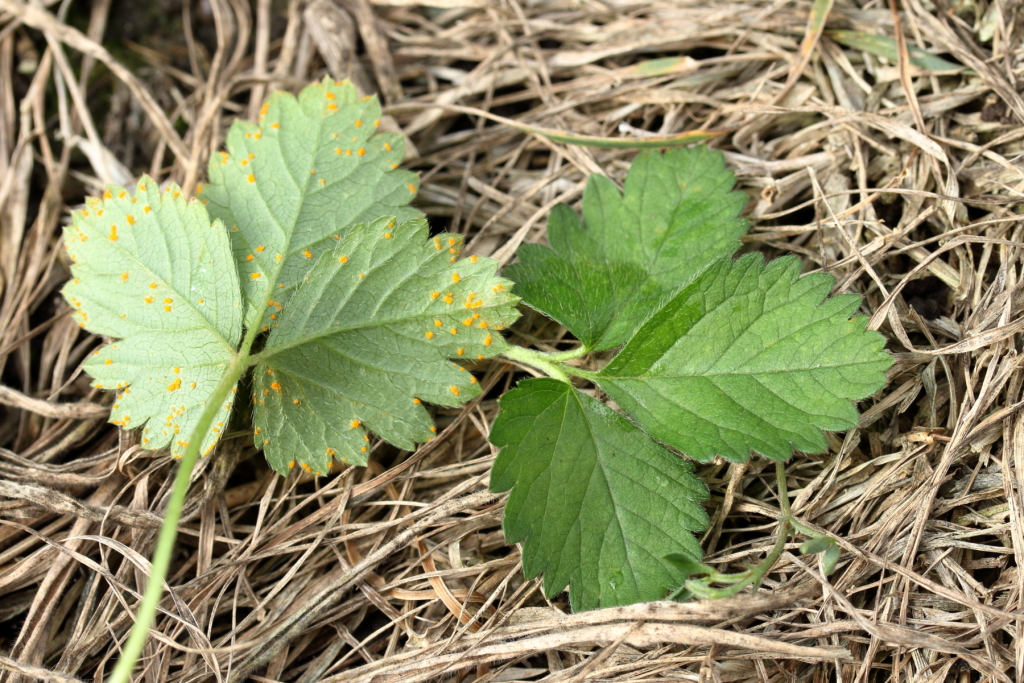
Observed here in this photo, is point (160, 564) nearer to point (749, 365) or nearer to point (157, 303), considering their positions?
point (157, 303)

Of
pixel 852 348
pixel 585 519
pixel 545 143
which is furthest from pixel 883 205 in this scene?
pixel 585 519

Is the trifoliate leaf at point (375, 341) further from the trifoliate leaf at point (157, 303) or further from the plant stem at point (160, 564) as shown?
the plant stem at point (160, 564)

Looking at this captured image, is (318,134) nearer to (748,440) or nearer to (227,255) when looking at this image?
(227,255)

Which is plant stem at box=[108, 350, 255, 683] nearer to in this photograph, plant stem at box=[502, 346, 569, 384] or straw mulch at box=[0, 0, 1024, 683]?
straw mulch at box=[0, 0, 1024, 683]

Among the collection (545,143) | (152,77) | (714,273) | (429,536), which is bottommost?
(429,536)

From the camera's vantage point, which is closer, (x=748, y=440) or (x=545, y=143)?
(x=748, y=440)

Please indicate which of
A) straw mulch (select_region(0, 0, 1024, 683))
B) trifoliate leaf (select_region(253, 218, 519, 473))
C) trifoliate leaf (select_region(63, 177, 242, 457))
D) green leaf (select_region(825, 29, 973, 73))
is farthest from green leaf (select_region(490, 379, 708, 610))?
green leaf (select_region(825, 29, 973, 73))
